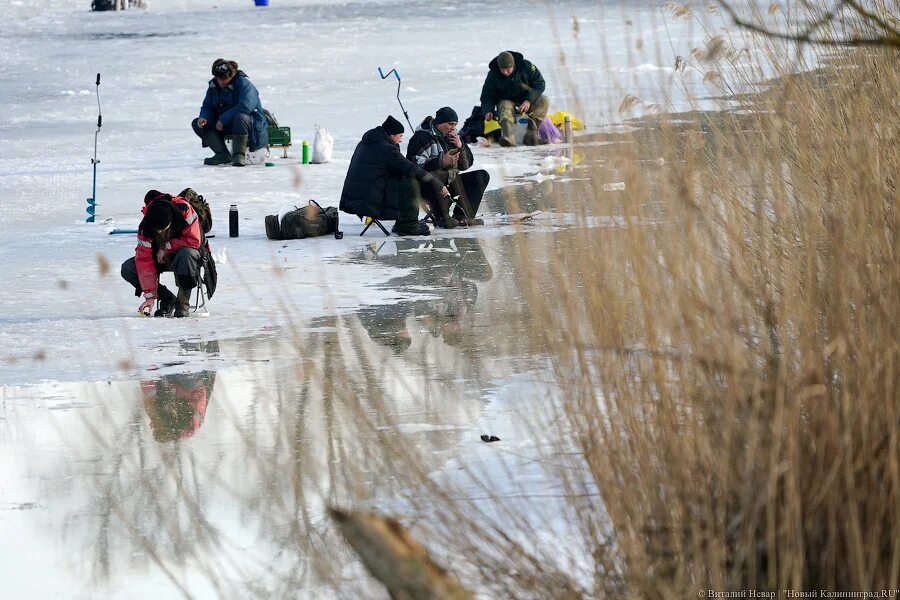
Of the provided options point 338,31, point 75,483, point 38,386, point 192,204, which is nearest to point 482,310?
point 192,204

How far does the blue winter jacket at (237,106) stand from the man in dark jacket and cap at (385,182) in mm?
3826

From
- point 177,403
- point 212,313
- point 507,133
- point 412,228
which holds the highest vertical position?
point 507,133

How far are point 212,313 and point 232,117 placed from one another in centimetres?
642

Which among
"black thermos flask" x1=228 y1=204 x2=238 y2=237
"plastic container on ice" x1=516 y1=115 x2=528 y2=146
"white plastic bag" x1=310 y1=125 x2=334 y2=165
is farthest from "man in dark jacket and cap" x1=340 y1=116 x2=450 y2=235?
"plastic container on ice" x1=516 y1=115 x2=528 y2=146

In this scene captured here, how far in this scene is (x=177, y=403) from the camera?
20.7 feet

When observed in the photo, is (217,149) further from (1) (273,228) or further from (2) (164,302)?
(2) (164,302)

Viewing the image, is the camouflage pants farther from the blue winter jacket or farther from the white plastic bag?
the blue winter jacket

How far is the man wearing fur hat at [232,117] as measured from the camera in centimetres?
1420

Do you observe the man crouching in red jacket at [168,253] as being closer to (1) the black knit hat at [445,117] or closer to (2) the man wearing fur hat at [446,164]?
(2) the man wearing fur hat at [446,164]

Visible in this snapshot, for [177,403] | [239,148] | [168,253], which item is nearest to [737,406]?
[177,403]

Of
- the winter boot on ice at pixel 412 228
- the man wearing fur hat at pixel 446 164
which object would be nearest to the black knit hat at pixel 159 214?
the winter boot on ice at pixel 412 228

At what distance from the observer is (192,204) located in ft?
27.1

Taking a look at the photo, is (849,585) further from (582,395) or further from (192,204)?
(192,204)

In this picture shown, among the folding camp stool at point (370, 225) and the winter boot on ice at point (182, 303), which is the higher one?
the folding camp stool at point (370, 225)
